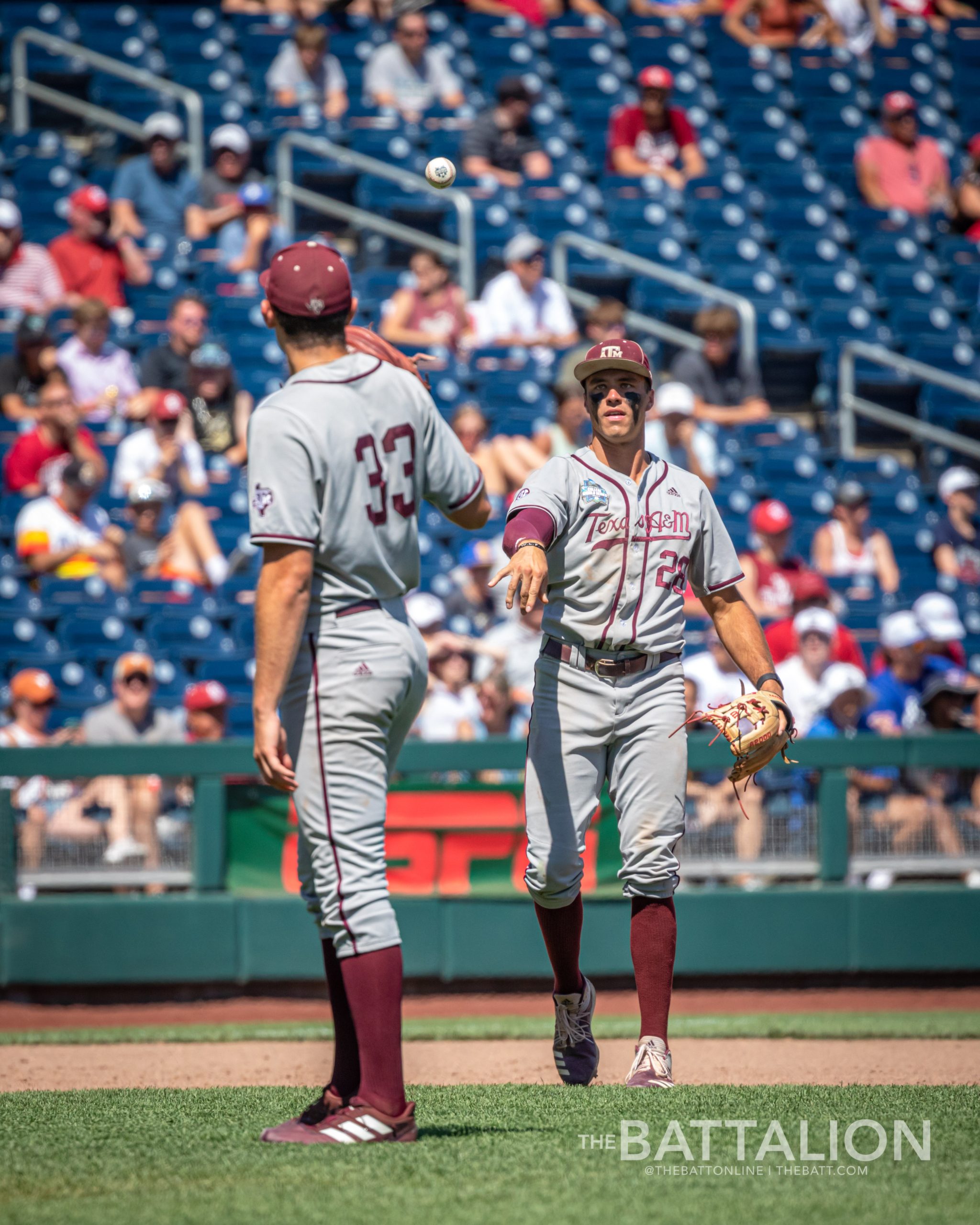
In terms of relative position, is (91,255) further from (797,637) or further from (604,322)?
(797,637)

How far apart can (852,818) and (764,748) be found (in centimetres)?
329

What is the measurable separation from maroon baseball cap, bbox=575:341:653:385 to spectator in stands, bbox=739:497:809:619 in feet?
14.5

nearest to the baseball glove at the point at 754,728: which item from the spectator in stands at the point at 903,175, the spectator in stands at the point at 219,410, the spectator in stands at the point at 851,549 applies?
the spectator in stands at the point at 851,549

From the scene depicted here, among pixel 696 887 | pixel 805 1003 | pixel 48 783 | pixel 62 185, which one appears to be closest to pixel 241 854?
pixel 48 783

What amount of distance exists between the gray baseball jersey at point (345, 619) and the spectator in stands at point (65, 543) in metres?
5.69

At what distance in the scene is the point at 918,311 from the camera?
38.6 ft

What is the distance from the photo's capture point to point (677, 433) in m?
9.34

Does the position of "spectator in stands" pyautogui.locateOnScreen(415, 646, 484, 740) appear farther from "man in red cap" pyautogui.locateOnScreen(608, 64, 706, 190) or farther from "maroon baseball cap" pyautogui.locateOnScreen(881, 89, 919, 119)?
"maroon baseball cap" pyautogui.locateOnScreen(881, 89, 919, 119)

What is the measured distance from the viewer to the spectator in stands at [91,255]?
33.3ft

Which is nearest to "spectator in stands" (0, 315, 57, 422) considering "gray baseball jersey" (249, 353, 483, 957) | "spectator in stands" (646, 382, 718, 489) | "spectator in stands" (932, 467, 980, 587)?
"spectator in stands" (646, 382, 718, 489)

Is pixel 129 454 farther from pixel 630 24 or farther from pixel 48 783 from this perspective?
pixel 630 24

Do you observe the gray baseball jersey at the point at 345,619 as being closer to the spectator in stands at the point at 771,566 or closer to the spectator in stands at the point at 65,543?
the spectator in stands at the point at 771,566

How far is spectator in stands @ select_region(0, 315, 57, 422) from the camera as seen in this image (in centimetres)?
928

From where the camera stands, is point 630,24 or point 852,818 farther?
point 630,24
